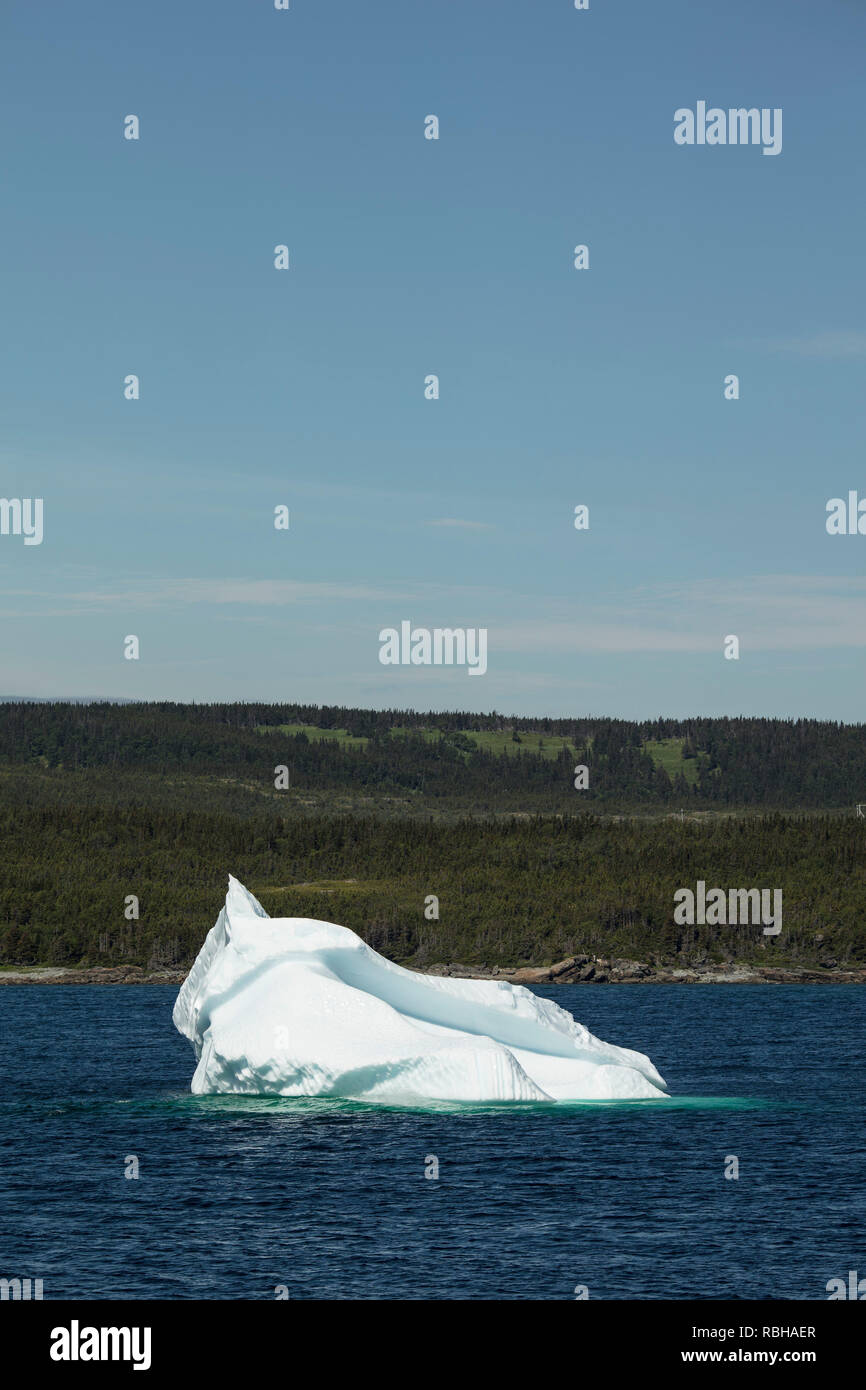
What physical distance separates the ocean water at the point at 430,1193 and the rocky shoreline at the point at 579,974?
3577 inches

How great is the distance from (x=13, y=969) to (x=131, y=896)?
14.0m

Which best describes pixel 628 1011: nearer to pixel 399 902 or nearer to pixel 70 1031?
pixel 70 1031

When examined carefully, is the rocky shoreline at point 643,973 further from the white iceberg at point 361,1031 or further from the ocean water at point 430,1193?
the white iceberg at point 361,1031

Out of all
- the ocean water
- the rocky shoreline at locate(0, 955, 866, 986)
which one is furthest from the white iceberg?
the rocky shoreline at locate(0, 955, 866, 986)

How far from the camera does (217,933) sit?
65.2 metres

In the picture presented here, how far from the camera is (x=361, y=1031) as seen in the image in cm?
5897

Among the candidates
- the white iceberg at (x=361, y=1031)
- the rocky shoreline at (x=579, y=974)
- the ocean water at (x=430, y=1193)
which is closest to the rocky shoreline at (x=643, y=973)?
the rocky shoreline at (x=579, y=974)

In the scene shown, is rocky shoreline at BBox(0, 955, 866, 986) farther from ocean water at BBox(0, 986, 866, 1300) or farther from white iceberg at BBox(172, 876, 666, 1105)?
white iceberg at BBox(172, 876, 666, 1105)

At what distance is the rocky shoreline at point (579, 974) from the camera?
171750 mm

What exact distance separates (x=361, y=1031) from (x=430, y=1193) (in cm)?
957

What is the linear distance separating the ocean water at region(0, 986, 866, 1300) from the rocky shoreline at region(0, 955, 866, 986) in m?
90.9

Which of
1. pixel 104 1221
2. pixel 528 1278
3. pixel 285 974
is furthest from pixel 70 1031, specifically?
pixel 528 1278

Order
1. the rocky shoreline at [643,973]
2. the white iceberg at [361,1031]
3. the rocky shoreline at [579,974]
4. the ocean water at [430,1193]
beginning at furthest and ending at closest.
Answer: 1. the rocky shoreline at [643,973]
2. the rocky shoreline at [579,974]
3. the white iceberg at [361,1031]
4. the ocean water at [430,1193]

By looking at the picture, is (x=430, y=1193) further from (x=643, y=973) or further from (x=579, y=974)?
(x=643, y=973)
